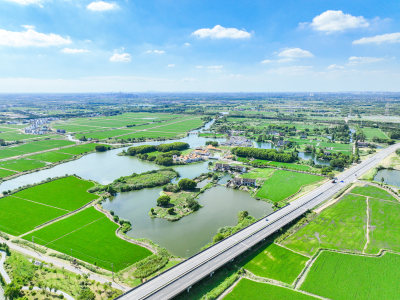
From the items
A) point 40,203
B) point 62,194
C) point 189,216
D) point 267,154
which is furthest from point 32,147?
point 267,154

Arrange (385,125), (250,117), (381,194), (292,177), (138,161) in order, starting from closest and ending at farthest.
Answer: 1. (381,194)
2. (292,177)
3. (138,161)
4. (385,125)
5. (250,117)

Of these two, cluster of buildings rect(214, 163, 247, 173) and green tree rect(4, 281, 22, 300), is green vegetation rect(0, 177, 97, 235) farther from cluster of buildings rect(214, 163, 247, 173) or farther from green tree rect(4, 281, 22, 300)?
cluster of buildings rect(214, 163, 247, 173)

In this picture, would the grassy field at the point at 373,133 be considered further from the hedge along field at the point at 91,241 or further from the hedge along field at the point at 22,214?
the hedge along field at the point at 22,214

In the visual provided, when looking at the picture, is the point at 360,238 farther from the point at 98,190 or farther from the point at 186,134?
the point at 186,134

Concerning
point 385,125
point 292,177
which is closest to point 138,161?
point 292,177

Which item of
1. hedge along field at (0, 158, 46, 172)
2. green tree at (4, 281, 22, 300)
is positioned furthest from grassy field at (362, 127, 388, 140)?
hedge along field at (0, 158, 46, 172)

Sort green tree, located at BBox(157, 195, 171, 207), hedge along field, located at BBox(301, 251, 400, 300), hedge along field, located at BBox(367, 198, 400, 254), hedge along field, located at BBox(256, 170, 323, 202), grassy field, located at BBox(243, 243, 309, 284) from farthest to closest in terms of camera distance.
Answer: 1. hedge along field, located at BBox(256, 170, 323, 202)
2. green tree, located at BBox(157, 195, 171, 207)
3. hedge along field, located at BBox(367, 198, 400, 254)
4. grassy field, located at BBox(243, 243, 309, 284)
5. hedge along field, located at BBox(301, 251, 400, 300)
